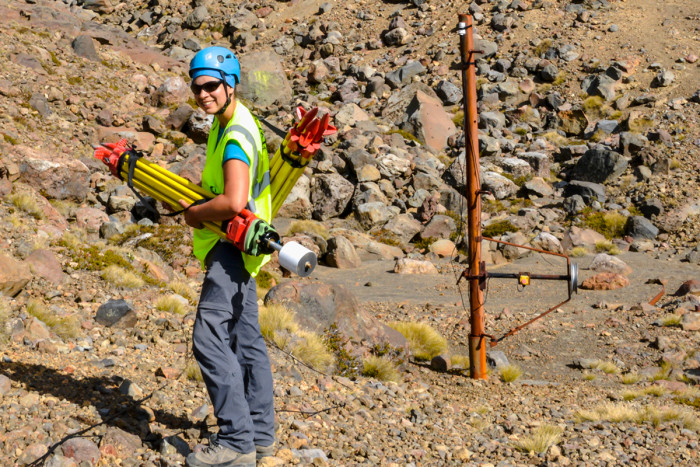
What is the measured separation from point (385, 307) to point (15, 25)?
20.8 m

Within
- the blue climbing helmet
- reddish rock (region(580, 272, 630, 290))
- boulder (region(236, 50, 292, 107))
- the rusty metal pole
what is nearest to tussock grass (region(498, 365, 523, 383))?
the rusty metal pole

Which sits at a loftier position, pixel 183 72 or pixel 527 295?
pixel 183 72

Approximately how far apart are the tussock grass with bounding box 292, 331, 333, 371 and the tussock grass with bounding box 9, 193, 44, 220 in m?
7.04

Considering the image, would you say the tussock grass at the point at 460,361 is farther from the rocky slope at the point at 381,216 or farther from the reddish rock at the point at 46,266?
the reddish rock at the point at 46,266

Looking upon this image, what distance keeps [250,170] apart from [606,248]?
55.9ft

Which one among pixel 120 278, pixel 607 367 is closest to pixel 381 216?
pixel 607 367

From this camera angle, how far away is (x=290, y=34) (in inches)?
1545

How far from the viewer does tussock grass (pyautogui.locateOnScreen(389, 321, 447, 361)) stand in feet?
33.8

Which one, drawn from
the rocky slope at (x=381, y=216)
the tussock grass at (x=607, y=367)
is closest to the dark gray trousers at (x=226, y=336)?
the rocky slope at (x=381, y=216)

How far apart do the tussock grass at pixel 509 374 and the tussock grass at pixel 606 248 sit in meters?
10.2

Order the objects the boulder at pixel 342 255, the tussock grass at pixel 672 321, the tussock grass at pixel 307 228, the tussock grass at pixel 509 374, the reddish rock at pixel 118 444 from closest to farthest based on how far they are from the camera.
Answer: the reddish rock at pixel 118 444 < the tussock grass at pixel 509 374 < the tussock grass at pixel 672 321 < the boulder at pixel 342 255 < the tussock grass at pixel 307 228

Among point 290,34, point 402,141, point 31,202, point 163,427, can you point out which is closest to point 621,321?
point 163,427

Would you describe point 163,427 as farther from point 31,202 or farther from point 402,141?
point 402,141

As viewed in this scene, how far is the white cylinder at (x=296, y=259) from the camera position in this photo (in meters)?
3.75
